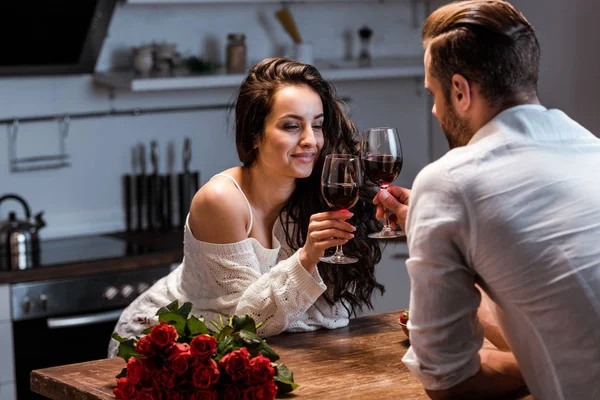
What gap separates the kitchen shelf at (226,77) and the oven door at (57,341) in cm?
94

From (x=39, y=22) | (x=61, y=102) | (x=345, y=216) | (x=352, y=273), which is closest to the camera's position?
(x=345, y=216)

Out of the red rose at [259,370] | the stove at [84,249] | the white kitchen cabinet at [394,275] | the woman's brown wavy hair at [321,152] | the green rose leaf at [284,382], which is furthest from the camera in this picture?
the white kitchen cabinet at [394,275]

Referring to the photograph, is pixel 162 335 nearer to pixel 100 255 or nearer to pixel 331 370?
pixel 331 370

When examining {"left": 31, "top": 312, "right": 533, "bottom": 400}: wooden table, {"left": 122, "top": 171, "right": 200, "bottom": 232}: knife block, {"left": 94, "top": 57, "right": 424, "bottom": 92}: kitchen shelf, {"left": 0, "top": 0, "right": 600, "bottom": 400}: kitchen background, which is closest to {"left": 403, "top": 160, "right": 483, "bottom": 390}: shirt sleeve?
{"left": 31, "top": 312, "right": 533, "bottom": 400}: wooden table

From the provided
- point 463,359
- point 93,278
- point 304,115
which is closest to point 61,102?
point 93,278

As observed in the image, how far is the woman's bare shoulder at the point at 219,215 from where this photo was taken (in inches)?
100

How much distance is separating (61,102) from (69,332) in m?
1.04

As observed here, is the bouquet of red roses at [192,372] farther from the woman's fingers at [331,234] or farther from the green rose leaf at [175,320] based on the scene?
the woman's fingers at [331,234]

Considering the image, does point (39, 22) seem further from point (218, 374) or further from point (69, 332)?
point (218, 374)

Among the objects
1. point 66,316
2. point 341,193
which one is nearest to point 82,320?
point 66,316

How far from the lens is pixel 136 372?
1785 millimetres

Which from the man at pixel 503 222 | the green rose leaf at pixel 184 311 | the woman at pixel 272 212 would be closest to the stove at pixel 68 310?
the woman at pixel 272 212

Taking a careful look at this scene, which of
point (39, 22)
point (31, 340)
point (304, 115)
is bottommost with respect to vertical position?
point (31, 340)

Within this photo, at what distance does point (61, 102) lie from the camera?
408 centimetres
